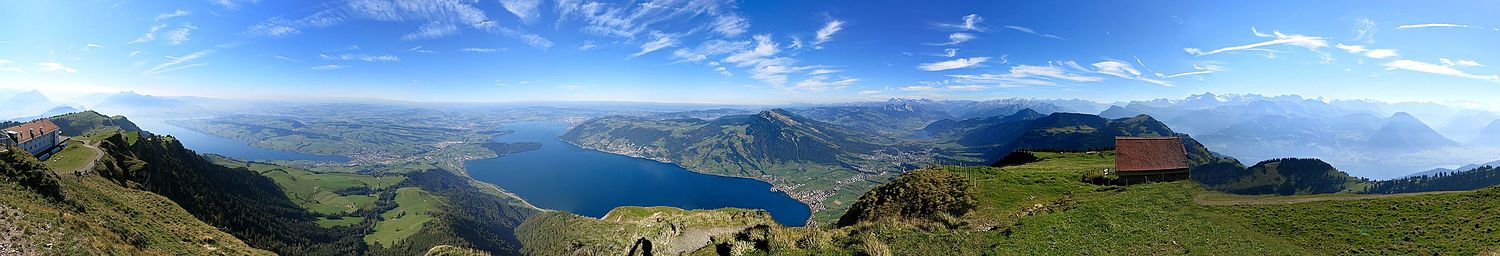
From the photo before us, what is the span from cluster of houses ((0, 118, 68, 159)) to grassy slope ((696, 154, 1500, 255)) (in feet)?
234

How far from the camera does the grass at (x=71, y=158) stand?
1581 inches

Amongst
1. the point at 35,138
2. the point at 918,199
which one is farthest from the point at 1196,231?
the point at 35,138

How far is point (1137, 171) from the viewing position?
79.9 ft

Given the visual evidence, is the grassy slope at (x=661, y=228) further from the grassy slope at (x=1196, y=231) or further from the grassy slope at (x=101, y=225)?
the grassy slope at (x=101, y=225)

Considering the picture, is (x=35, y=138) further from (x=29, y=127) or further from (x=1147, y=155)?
(x=1147, y=155)

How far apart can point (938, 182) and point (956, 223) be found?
6338mm

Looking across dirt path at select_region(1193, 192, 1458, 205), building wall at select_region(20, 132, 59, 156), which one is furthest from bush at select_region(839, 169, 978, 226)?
building wall at select_region(20, 132, 59, 156)

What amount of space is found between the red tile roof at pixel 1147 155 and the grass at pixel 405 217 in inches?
5679

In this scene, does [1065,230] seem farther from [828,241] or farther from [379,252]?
[379,252]

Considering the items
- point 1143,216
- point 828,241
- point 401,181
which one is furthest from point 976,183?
point 401,181

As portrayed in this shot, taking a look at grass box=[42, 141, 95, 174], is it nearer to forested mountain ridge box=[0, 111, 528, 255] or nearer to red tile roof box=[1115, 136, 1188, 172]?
forested mountain ridge box=[0, 111, 528, 255]

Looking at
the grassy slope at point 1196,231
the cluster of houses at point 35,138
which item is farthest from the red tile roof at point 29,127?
the grassy slope at point 1196,231

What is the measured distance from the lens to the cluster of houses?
44.0 meters

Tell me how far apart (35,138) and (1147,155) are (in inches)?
3643
